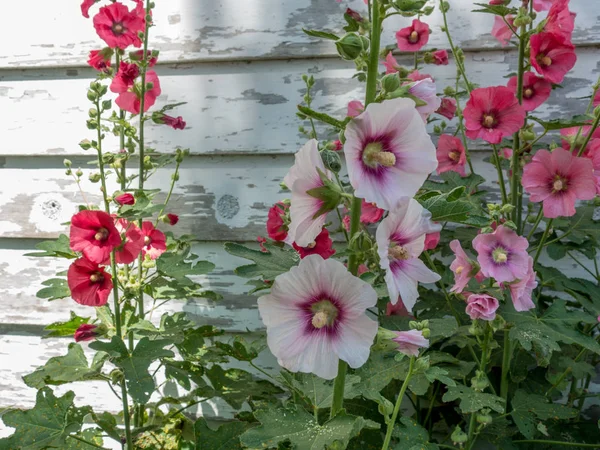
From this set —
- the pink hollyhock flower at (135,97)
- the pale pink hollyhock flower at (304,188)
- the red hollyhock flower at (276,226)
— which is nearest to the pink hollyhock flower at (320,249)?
the red hollyhock flower at (276,226)

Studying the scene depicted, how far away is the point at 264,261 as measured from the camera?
65cm

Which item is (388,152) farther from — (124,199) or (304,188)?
(124,199)

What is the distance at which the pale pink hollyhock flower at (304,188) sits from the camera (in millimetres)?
584

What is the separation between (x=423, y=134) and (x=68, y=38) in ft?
3.96

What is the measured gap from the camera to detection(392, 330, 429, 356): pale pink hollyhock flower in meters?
0.63

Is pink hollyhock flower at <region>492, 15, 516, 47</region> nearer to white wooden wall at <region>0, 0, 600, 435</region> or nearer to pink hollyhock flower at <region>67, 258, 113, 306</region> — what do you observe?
white wooden wall at <region>0, 0, 600, 435</region>

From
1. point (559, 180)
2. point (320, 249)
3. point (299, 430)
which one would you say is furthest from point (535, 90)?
point (299, 430)

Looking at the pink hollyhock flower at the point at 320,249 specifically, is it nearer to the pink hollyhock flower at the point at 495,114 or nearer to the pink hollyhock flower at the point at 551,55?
the pink hollyhock flower at the point at 495,114

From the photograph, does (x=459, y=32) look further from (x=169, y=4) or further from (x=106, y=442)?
(x=106, y=442)

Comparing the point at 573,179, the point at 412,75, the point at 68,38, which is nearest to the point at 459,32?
the point at 412,75

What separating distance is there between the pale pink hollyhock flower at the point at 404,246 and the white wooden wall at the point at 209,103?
820mm

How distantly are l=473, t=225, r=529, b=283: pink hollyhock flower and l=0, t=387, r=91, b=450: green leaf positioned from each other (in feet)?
2.65

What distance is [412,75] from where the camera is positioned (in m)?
1.06

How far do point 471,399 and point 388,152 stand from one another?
51 cm
